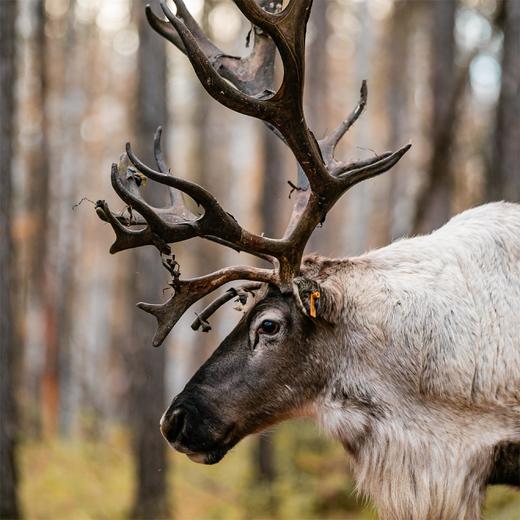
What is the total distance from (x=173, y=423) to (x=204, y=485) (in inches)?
270

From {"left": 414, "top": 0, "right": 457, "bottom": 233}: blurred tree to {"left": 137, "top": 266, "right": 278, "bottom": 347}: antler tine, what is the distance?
477 centimetres

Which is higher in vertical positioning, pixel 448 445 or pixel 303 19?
pixel 303 19

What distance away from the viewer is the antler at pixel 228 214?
3.68 meters

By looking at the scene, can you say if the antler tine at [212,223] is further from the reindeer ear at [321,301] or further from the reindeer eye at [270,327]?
the reindeer eye at [270,327]

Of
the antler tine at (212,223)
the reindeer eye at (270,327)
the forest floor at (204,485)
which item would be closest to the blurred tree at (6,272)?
the forest floor at (204,485)

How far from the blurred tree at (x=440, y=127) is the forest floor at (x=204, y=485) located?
3066 millimetres

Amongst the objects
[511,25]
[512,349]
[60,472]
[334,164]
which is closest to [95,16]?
[60,472]

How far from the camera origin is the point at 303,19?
3666 millimetres

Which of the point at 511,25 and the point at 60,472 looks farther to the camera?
the point at 60,472

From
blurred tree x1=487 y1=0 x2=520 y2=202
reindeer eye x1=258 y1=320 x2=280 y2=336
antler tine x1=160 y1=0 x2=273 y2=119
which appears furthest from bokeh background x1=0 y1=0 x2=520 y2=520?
reindeer eye x1=258 y1=320 x2=280 y2=336

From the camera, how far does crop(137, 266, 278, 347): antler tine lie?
404 centimetres

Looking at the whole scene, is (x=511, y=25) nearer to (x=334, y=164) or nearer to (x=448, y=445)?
(x=334, y=164)

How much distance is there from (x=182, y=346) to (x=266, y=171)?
26084 millimetres

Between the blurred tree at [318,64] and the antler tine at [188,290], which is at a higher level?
the blurred tree at [318,64]
